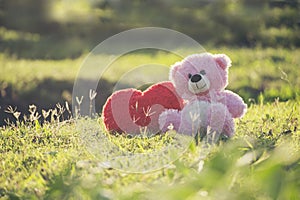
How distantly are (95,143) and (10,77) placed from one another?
333 centimetres

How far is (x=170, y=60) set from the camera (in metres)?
6.45

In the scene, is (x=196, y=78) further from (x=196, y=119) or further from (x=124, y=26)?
(x=124, y=26)

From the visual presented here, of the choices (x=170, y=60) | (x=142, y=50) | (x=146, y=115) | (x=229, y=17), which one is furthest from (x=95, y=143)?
(x=229, y=17)

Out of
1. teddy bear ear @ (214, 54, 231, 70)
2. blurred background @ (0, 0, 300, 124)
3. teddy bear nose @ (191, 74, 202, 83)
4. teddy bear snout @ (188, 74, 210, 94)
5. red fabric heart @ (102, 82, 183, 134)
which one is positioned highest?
teddy bear ear @ (214, 54, 231, 70)

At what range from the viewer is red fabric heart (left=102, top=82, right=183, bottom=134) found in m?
2.74

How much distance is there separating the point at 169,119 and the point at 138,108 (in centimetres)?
21

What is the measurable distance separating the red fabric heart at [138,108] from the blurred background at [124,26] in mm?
3087

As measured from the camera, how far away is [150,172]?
1.89 meters

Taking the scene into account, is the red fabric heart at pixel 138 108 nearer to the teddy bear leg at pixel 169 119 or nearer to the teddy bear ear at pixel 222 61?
the teddy bear leg at pixel 169 119

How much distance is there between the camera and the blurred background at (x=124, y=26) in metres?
A: 6.94

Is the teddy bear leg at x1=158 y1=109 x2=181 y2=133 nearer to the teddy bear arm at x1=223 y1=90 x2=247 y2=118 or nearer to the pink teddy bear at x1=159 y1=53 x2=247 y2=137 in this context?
the pink teddy bear at x1=159 y1=53 x2=247 y2=137

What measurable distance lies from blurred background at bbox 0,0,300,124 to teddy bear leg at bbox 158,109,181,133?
329cm

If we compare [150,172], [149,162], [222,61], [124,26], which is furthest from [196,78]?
[124,26]

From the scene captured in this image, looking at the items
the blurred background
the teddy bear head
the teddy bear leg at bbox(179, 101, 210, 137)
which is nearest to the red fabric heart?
the teddy bear head
